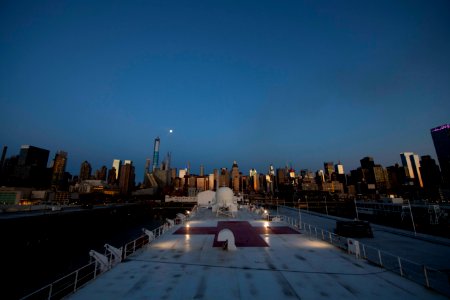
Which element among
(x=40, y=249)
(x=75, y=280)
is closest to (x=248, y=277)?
(x=75, y=280)

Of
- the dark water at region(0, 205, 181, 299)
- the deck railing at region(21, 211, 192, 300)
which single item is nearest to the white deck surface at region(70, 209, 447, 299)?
the deck railing at region(21, 211, 192, 300)

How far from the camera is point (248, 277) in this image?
1254 cm

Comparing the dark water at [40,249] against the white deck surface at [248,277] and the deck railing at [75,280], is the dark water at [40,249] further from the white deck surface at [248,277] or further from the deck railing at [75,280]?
the white deck surface at [248,277]

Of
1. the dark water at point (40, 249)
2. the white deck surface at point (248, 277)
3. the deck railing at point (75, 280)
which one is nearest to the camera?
the white deck surface at point (248, 277)

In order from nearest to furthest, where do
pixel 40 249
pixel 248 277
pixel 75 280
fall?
pixel 75 280, pixel 248 277, pixel 40 249

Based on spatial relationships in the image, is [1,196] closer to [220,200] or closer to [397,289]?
[220,200]

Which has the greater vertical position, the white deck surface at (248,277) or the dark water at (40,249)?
the white deck surface at (248,277)

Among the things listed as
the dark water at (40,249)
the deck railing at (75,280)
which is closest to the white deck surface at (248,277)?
the deck railing at (75,280)

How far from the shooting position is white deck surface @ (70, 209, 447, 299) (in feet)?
34.6

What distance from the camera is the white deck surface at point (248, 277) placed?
10555 millimetres

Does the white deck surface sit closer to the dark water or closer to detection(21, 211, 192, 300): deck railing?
detection(21, 211, 192, 300): deck railing

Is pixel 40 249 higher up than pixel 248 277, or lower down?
lower down

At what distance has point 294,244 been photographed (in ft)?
68.2

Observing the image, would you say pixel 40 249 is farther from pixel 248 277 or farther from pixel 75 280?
pixel 248 277
